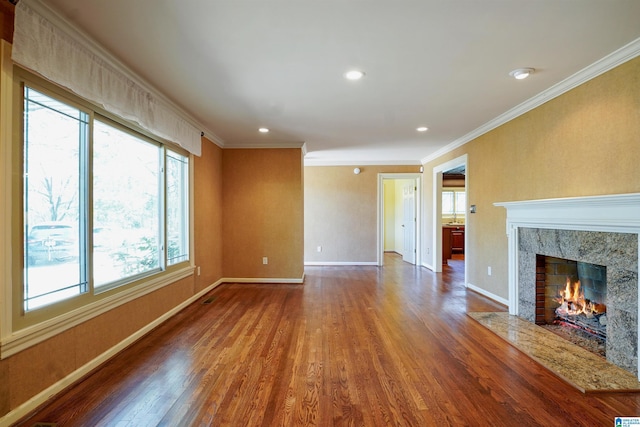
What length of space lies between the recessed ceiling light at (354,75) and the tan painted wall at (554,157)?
1.97m

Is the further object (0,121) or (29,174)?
(29,174)

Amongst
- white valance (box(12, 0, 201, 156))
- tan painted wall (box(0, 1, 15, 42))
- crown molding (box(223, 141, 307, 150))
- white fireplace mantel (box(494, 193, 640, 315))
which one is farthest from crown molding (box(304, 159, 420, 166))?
tan painted wall (box(0, 1, 15, 42))

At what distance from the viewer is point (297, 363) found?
7.72 feet

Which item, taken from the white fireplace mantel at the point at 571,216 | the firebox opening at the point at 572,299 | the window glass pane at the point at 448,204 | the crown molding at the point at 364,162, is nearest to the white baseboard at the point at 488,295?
the white fireplace mantel at the point at 571,216

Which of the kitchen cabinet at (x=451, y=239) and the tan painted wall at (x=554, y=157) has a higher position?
the tan painted wall at (x=554, y=157)

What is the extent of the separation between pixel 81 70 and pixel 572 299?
4645mm

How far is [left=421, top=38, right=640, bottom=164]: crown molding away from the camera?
222 cm

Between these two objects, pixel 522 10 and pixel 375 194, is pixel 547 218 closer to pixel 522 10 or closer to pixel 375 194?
pixel 522 10

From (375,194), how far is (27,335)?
6092mm

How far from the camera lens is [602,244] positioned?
2.38 metres

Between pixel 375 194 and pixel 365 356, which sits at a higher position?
pixel 375 194

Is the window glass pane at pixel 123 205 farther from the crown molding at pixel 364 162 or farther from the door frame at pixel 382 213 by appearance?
the door frame at pixel 382 213

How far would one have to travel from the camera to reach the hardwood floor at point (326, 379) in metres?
1.73

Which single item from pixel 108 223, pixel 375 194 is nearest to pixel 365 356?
pixel 108 223
